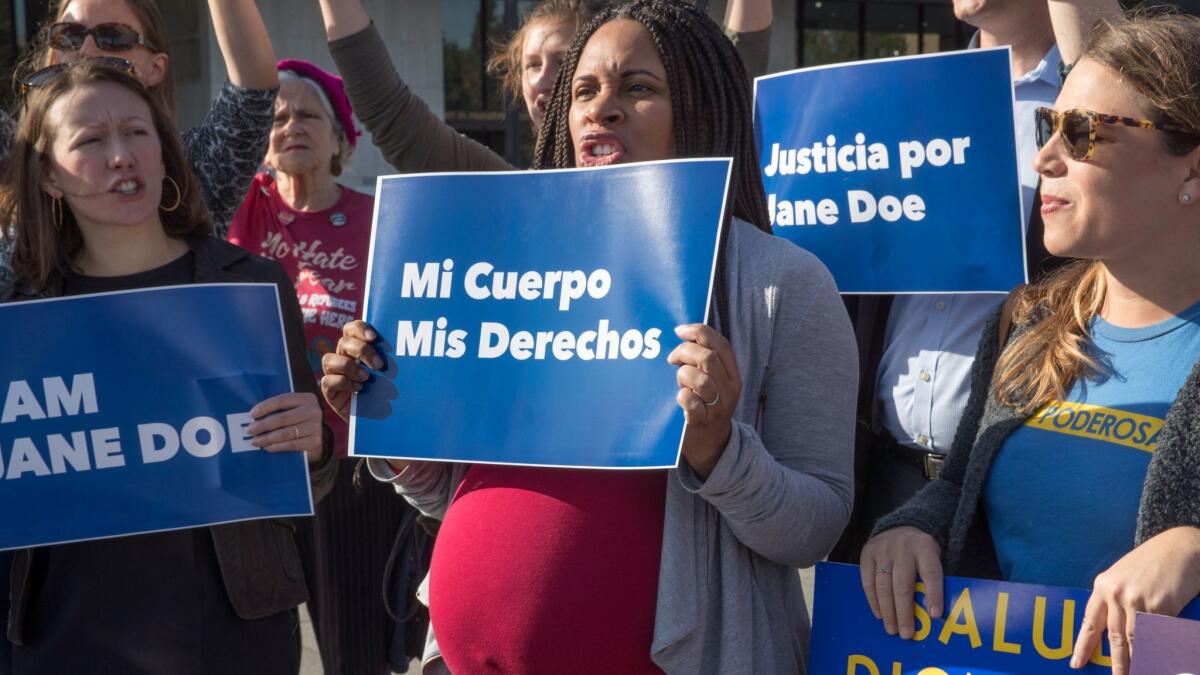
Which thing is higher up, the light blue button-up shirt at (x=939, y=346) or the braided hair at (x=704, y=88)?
the braided hair at (x=704, y=88)

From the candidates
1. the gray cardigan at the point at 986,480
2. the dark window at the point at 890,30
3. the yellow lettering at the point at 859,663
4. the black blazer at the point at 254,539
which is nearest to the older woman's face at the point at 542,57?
the black blazer at the point at 254,539

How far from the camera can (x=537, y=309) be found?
223cm

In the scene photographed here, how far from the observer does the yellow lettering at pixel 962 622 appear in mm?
1923

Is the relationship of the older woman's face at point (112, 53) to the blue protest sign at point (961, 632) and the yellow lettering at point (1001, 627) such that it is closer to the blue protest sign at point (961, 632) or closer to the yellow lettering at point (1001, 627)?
the blue protest sign at point (961, 632)

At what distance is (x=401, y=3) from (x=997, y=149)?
18032 mm

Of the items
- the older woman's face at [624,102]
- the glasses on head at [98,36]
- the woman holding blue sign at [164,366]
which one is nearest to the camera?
the older woman's face at [624,102]

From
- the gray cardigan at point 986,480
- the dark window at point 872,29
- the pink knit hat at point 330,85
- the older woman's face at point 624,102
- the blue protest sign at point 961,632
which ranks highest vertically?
the dark window at point 872,29

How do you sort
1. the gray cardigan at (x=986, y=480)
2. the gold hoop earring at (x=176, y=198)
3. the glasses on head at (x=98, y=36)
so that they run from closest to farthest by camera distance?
the gray cardigan at (x=986, y=480) < the gold hoop earring at (x=176, y=198) < the glasses on head at (x=98, y=36)

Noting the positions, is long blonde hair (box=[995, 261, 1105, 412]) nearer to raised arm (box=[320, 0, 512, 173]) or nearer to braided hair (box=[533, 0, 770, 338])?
braided hair (box=[533, 0, 770, 338])

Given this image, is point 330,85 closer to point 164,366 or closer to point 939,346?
point 164,366

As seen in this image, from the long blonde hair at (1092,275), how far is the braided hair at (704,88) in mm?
473

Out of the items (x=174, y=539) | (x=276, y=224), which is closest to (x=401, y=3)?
(x=276, y=224)

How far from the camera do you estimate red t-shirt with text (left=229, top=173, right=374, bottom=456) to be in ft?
13.7

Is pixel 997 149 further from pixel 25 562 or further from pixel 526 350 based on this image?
pixel 25 562
